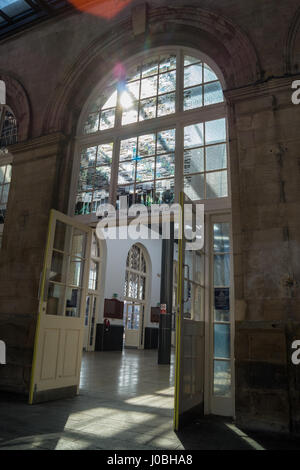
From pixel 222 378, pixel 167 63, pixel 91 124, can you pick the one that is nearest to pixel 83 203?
pixel 91 124

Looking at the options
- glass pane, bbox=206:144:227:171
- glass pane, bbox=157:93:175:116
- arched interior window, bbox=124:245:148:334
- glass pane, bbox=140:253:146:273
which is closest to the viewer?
glass pane, bbox=206:144:227:171

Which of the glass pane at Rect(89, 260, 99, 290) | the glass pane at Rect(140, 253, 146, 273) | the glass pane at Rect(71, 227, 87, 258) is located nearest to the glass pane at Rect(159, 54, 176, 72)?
the glass pane at Rect(71, 227, 87, 258)

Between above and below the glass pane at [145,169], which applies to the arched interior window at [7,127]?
above

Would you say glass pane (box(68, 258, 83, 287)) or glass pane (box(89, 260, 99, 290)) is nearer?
glass pane (box(68, 258, 83, 287))

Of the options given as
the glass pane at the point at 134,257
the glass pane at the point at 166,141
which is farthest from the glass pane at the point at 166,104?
the glass pane at the point at 134,257

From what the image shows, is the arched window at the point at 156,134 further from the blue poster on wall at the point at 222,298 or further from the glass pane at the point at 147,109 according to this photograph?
the blue poster on wall at the point at 222,298

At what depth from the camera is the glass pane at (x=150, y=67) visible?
205 inches

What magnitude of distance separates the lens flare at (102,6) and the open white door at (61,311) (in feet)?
11.2

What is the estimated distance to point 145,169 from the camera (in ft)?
15.3

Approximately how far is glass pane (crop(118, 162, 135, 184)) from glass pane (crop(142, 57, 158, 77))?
4.83 ft

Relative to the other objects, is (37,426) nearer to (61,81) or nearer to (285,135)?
(285,135)

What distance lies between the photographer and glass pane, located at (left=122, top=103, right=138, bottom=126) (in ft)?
16.7

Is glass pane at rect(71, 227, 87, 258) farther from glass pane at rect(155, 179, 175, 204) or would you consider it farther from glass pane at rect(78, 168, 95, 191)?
glass pane at rect(155, 179, 175, 204)

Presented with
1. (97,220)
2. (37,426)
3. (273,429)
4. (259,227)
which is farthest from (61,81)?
(273,429)
